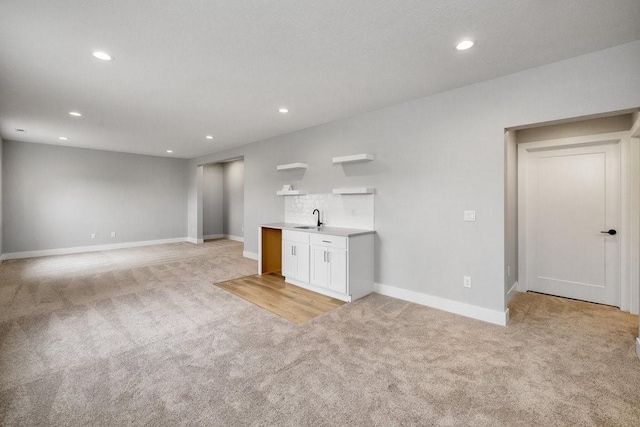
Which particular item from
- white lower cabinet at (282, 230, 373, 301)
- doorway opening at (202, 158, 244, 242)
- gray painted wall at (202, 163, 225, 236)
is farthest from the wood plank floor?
gray painted wall at (202, 163, 225, 236)

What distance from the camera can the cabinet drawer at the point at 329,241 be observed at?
12.3 feet

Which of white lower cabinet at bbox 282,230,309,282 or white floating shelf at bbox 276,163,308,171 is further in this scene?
white floating shelf at bbox 276,163,308,171

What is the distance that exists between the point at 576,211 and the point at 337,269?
3.23m

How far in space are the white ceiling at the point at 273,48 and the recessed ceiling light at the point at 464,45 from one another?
54mm

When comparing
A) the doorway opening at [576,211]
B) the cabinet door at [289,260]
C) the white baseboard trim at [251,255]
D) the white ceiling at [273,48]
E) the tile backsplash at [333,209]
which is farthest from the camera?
the white baseboard trim at [251,255]

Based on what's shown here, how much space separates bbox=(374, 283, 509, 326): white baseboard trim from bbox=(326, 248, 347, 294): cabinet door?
2.05 feet

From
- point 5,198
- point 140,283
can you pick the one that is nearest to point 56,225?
point 5,198

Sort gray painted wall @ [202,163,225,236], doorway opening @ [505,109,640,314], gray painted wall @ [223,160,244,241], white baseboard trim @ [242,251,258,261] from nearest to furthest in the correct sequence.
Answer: doorway opening @ [505,109,640,314] < white baseboard trim @ [242,251,258,261] < gray painted wall @ [223,160,244,241] < gray painted wall @ [202,163,225,236]

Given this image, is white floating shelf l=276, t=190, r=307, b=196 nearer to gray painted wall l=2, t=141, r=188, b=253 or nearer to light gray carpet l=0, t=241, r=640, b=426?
light gray carpet l=0, t=241, r=640, b=426

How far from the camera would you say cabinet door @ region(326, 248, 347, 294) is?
3.73 metres

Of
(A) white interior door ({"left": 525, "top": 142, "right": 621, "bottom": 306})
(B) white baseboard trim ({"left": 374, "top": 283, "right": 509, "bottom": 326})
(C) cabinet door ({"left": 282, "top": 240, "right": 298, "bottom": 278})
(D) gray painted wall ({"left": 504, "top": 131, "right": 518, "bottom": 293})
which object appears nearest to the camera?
(B) white baseboard trim ({"left": 374, "top": 283, "right": 509, "bottom": 326})

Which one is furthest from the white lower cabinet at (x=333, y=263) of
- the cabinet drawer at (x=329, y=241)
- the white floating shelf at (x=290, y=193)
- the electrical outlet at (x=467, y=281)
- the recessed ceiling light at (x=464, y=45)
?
the recessed ceiling light at (x=464, y=45)

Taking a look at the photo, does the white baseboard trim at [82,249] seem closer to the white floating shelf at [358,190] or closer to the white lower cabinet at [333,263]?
the white lower cabinet at [333,263]

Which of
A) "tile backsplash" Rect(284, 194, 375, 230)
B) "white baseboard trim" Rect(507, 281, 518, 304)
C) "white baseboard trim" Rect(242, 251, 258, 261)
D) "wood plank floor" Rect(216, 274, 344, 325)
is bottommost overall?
"wood plank floor" Rect(216, 274, 344, 325)
